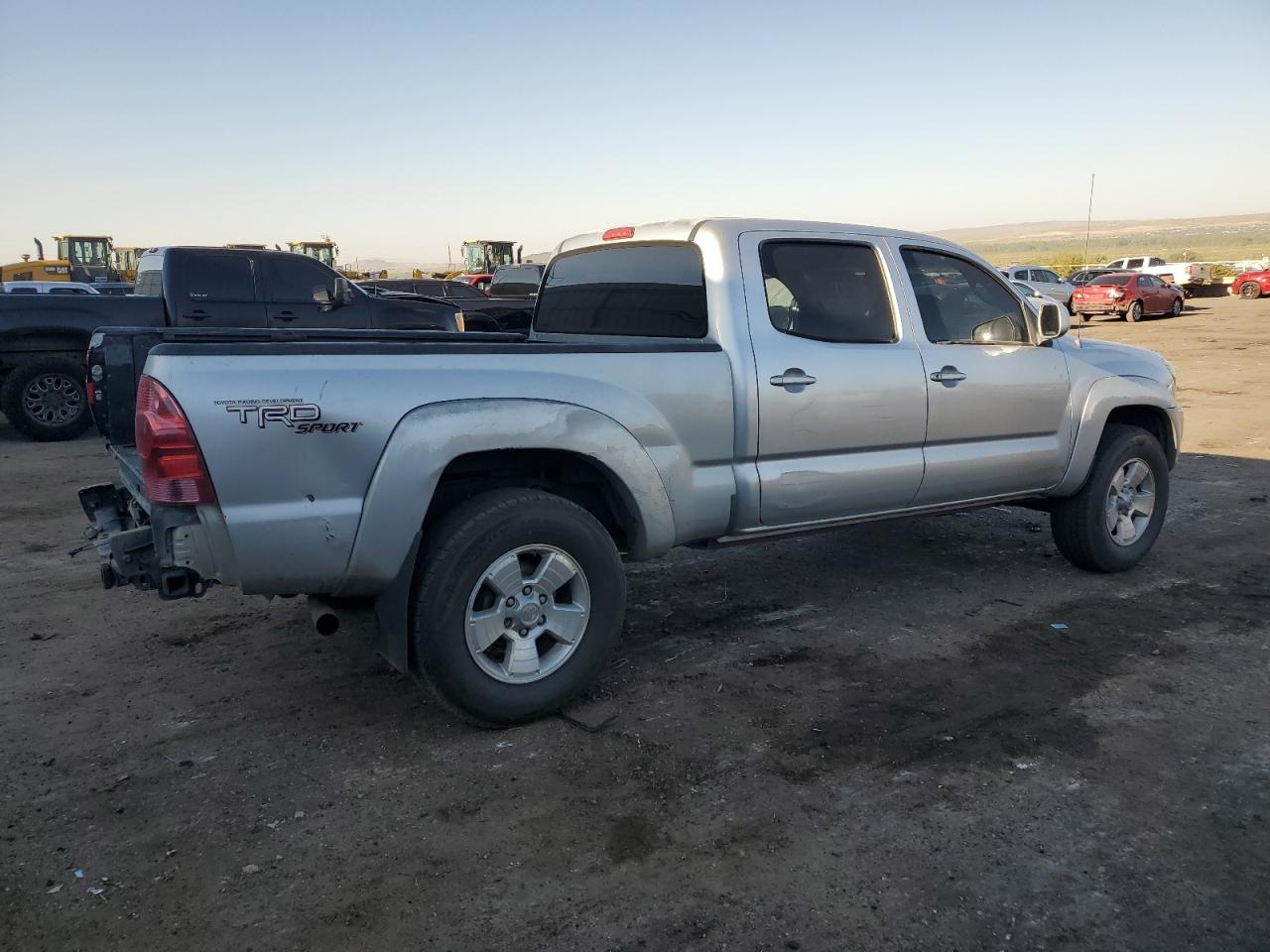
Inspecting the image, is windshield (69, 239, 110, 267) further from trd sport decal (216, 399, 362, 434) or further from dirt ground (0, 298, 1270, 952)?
trd sport decal (216, 399, 362, 434)

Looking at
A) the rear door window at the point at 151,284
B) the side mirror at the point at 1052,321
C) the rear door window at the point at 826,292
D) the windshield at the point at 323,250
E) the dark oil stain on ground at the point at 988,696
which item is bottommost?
the dark oil stain on ground at the point at 988,696

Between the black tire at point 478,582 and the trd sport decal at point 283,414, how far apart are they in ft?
1.98

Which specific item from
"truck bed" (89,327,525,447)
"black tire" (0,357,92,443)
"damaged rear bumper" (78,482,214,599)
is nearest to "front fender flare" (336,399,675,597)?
"damaged rear bumper" (78,482,214,599)

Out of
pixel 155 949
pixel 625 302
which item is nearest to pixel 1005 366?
pixel 625 302

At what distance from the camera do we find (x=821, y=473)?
4.46 m

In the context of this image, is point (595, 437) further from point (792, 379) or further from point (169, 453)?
point (169, 453)

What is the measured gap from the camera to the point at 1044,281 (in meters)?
30.1

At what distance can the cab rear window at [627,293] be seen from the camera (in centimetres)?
449

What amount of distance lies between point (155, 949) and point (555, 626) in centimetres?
172

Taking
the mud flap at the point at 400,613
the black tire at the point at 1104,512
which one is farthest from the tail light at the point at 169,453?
the black tire at the point at 1104,512

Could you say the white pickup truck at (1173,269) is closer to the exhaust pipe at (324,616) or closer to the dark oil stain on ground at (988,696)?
the dark oil stain on ground at (988,696)

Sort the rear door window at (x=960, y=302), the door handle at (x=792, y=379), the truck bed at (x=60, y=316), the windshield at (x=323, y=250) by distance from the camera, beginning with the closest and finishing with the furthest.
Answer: the door handle at (x=792, y=379) → the rear door window at (x=960, y=302) → the truck bed at (x=60, y=316) → the windshield at (x=323, y=250)

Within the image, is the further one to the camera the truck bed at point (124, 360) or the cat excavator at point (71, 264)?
the cat excavator at point (71, 264)

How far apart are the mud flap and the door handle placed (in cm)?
171
